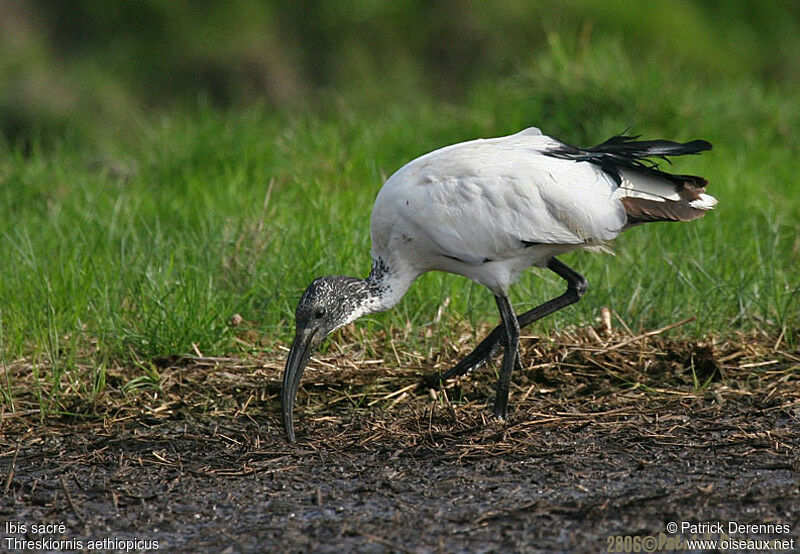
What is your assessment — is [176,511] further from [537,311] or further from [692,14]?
[692,14]

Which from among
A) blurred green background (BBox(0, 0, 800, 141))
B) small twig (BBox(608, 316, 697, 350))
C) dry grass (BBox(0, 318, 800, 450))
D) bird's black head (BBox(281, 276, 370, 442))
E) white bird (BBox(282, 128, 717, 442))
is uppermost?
white bird (BBox(282, 128, 717, 442))

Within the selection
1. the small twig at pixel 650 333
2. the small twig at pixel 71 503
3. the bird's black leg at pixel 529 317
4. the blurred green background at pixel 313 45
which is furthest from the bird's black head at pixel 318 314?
the blurred green background at pixel 313 45

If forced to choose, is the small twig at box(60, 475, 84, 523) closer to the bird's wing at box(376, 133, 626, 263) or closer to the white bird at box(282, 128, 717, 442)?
the white bird at box(282, 128, 717, 442)

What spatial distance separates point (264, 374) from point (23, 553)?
1678 mm

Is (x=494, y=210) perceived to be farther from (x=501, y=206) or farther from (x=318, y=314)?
(x=318, y=314)

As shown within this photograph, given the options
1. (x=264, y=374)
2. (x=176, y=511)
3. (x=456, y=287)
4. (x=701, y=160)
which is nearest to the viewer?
(x=176, y=511)

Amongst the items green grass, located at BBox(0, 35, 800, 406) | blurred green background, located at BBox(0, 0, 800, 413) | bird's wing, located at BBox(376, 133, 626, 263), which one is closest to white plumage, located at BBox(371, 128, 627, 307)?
bird's wing, located at BBox(376, 133, 626, 263)

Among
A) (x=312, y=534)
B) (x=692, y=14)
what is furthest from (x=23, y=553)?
(x=692, y=14)

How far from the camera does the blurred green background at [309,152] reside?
5.29 m

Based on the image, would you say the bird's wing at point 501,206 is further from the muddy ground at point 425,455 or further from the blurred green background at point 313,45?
the blurred green background at point 313,45

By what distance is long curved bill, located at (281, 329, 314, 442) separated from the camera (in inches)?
170

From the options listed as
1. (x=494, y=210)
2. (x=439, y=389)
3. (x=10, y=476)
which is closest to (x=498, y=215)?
(x=494, y=210)

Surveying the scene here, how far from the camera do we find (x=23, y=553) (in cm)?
331

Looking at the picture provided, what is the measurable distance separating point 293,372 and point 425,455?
67cm
